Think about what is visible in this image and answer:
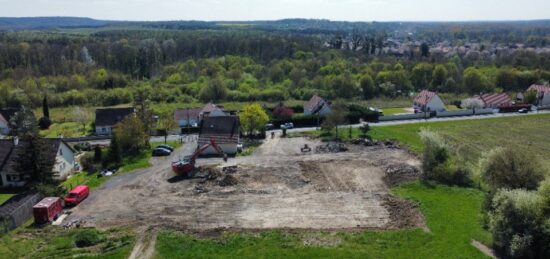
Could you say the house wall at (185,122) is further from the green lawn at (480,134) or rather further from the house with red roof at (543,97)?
the house with red roof at (543,97)

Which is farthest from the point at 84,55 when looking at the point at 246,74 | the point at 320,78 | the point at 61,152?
the point at 61,152

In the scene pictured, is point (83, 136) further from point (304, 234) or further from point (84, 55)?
Answer: point (84, 55)

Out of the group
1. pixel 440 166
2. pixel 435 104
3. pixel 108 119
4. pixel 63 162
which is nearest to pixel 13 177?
pixel 63 162

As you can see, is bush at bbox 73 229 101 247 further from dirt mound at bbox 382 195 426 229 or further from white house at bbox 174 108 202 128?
white house at bbox 174 108 202 128

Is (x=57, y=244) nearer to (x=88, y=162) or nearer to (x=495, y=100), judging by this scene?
(x=88, y=162)

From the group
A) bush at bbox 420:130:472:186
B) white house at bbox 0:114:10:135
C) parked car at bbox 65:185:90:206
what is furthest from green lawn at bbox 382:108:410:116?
white house at bbox 0:114:10:135

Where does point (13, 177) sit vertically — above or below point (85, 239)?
above

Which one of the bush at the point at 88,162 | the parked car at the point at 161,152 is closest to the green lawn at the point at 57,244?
the bush at the point at 88,162
